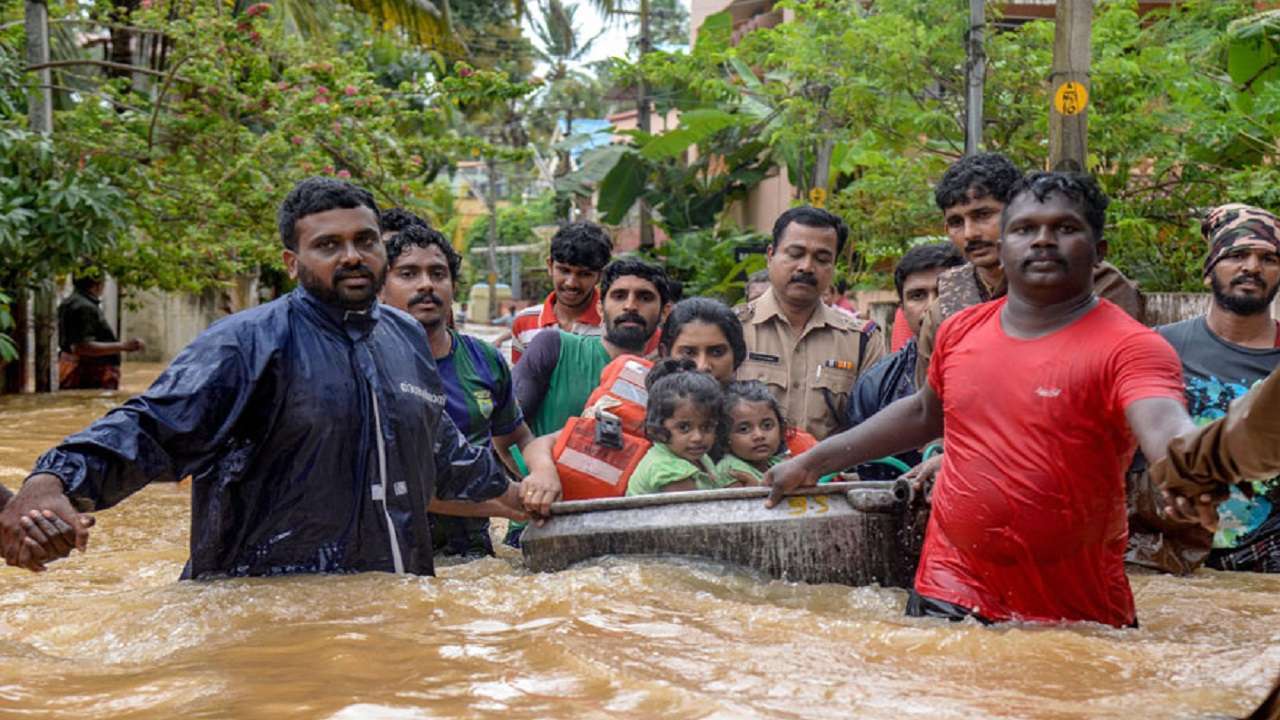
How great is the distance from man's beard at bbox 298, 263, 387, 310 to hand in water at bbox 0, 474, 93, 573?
3.23 feet

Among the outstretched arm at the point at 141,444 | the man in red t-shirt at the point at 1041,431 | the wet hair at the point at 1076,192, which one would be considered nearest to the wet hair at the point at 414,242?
the outstretched arm at the point at 141,444

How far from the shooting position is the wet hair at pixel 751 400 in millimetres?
5562

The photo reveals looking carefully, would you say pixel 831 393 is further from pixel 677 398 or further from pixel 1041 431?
pixel 1041 431

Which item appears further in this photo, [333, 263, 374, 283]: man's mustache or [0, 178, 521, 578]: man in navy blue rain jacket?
[333, 263, 374, 283]: man's mustache

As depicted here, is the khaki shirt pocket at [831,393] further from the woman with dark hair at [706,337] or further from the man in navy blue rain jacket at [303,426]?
the man in navy blue rain jacket at [303,426]

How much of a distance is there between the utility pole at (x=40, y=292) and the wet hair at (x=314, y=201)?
10.2 metres

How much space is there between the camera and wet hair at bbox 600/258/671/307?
6.43 meters

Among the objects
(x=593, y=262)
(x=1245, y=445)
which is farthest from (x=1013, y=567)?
(x=593, y=262)

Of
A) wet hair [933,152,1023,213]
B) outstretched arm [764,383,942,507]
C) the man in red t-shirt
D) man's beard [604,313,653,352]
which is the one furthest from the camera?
man's beard [604,313,653,352]

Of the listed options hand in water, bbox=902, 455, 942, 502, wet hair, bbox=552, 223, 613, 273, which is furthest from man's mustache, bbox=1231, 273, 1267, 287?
wet hair, bbox=552, 223, 613, 273

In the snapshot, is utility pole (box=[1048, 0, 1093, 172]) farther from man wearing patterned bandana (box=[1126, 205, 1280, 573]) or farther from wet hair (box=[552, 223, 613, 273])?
wet hair (box=[552, 223, 613, 273])

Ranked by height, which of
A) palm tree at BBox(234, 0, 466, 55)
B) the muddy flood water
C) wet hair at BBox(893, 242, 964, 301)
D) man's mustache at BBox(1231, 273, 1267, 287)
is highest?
palm tree at BBox(234, 0, 466, 55)

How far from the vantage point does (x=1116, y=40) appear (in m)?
11.6

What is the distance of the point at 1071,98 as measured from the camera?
766 centimetres
